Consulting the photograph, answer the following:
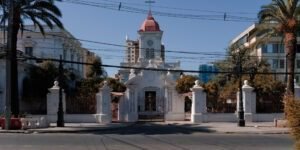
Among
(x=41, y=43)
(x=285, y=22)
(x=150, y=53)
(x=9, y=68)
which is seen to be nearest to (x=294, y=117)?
(x=9, y=68)

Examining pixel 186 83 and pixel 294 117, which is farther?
pixel 186 83

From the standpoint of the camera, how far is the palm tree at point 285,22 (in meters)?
38.4

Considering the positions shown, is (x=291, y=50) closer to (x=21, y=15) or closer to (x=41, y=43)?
(x=21, y=15)

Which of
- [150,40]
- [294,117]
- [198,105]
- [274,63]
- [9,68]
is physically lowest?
[198,105]

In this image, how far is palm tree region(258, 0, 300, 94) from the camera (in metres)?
38.4

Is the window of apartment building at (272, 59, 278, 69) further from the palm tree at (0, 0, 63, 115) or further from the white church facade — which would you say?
the palm tree at (0, 0, 63, 115)

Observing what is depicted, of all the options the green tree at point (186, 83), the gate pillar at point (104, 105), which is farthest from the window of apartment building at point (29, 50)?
the gate pillar at point (104, 105)

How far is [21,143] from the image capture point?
22484mm

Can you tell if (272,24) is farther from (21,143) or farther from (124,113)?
(21,143)

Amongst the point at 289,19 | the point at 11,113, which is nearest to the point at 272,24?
the point at 289,19

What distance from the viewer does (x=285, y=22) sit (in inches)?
1523

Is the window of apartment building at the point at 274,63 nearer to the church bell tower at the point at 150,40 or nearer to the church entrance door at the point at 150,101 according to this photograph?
the church bell tower at the point at 150,40

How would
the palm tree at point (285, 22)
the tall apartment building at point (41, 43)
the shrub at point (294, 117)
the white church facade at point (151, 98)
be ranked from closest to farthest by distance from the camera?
the shrub at point (294, 117)
the palm tree at point (285, 22)
the white church facade at point (151, 98)
the tall apartment building at point (41, 43)

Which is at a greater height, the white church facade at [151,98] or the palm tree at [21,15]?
the palm tree at [21,15]
